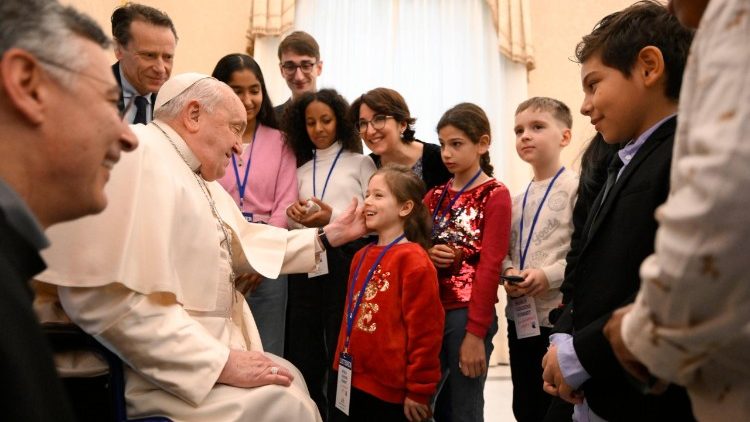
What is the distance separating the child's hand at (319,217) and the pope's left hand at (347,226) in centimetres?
Answer: 37

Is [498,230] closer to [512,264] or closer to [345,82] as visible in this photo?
[512,264]

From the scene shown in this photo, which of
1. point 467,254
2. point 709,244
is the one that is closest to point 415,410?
point 467,254

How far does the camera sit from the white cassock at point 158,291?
1.89 meters

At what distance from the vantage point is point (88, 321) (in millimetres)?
1860

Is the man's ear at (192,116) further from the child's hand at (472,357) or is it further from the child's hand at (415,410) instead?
the child's hand at (472,357)

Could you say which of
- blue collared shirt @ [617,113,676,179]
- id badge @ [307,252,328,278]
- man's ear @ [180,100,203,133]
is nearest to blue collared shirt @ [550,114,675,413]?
blue collared shirt @ [617,113,676,179]

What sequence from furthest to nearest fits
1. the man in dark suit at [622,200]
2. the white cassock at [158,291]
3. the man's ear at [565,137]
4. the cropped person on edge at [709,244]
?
the man's ear at [565,137] → the white cassock at [158,291] → the man in dark suit at [622,200] → the cropped person on edge at [709,244]

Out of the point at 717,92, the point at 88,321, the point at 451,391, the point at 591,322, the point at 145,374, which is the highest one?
the point at 717,92

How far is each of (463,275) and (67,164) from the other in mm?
2200

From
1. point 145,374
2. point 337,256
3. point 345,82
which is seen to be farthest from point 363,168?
point 345,82

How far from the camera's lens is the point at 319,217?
11.1ft

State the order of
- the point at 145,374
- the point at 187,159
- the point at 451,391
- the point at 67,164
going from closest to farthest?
1. the point at 67,164
2. the point at 145,374
3. the point at 187,159
4. the point at 451,391

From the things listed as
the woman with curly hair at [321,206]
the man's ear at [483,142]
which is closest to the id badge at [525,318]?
the man's ear at [483,142]

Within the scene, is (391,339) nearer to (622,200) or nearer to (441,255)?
(441,255)
